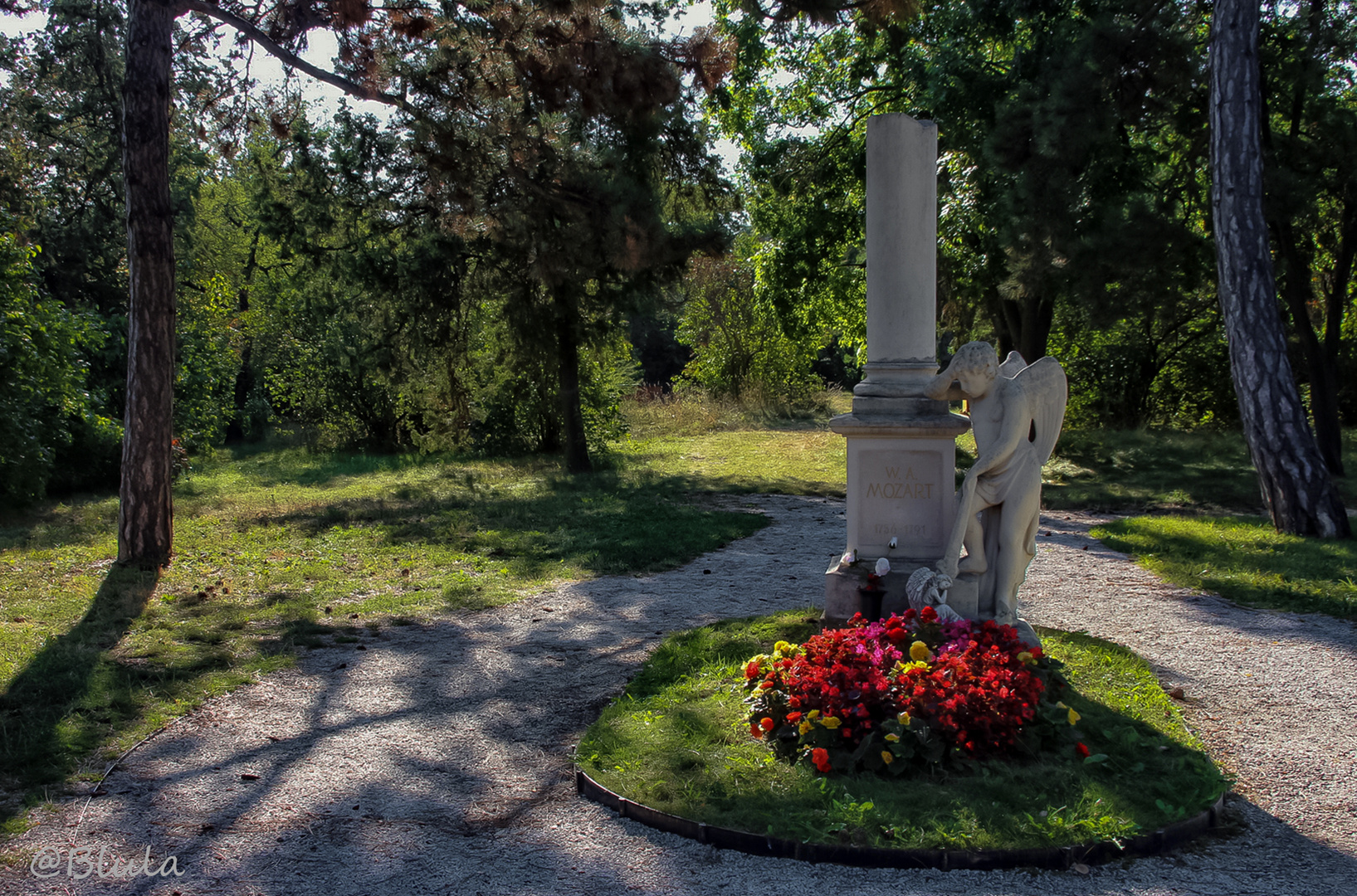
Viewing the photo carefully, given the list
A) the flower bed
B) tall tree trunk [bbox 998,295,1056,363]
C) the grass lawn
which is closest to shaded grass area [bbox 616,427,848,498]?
the grass lawn

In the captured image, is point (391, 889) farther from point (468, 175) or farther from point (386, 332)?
point (386, 332)

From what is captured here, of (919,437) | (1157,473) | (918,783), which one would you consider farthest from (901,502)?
(1157,473)

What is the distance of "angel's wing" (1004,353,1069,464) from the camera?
4.88 metres

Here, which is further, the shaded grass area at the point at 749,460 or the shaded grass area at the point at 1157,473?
the shaded grass area at the point at 749,460

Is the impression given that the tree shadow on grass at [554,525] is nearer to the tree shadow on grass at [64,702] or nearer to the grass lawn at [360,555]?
the grass lawn at [360,555]

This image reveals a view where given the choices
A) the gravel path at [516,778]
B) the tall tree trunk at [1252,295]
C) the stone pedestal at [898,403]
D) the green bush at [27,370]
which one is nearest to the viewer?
the gravel path at [516,778]

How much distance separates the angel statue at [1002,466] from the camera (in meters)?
4.89

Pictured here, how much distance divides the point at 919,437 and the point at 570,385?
11434mm

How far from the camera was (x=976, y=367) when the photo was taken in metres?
4.95

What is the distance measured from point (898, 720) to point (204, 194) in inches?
1316

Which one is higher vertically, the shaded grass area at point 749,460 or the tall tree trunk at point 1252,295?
the tall tree trunk at point 1252,295

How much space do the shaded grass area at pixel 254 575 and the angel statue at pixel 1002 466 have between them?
393 cm

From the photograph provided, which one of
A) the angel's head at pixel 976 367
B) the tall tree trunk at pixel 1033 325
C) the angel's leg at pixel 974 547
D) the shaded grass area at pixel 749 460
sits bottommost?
the shaded grass area at pixel 749 460

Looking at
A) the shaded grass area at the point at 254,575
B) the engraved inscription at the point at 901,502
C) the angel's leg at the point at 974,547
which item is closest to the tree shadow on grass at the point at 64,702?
the shaded grass area at the point at 254,575
